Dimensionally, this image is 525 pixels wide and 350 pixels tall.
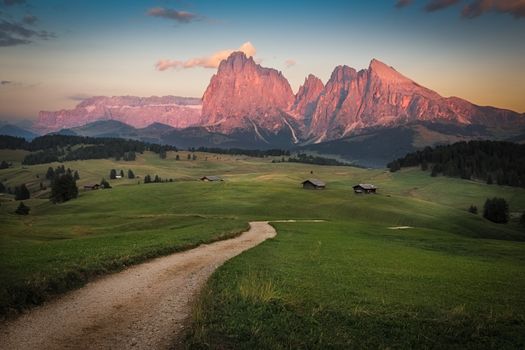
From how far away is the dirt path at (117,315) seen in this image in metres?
16.2

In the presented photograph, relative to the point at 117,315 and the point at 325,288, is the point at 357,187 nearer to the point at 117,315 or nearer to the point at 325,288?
the point at 325,288

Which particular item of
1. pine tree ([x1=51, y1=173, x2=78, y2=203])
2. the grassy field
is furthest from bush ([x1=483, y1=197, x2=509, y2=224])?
pine tree ([x1=51, y1=173, x2=78, y2=203])

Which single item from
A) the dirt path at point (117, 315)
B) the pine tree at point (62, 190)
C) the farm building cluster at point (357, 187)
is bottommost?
the pine tree at point (62, 190)

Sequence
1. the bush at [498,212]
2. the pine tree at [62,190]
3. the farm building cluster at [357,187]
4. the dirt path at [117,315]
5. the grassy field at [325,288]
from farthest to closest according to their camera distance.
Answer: the farm building cluster at [357,187]
the pine tree at [62,190]
the bush at [498,212]
the grassy field at [325,288]
the dirt path at [117,315]

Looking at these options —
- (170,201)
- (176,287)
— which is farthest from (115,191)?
(176,287)

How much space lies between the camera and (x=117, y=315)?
1916 centimetres

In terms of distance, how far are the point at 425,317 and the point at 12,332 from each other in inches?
750

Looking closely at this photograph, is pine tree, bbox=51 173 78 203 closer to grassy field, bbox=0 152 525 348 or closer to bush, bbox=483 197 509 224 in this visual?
grassy field, bbox=0 152 525 348

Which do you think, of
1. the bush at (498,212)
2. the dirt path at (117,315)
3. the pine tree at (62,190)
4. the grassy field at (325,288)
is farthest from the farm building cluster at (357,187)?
the dirt path at (117,315)

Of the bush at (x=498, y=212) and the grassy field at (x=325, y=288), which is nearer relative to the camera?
the grassy field at (x=325, y=288)

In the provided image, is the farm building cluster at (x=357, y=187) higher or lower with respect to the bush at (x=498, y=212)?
higher

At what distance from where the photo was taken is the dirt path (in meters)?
16.2

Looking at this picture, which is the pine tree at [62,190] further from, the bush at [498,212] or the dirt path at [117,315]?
the bush at [498,212]

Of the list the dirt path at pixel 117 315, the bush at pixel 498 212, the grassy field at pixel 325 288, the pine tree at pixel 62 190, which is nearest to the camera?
the dirt path at pixel 117 315
